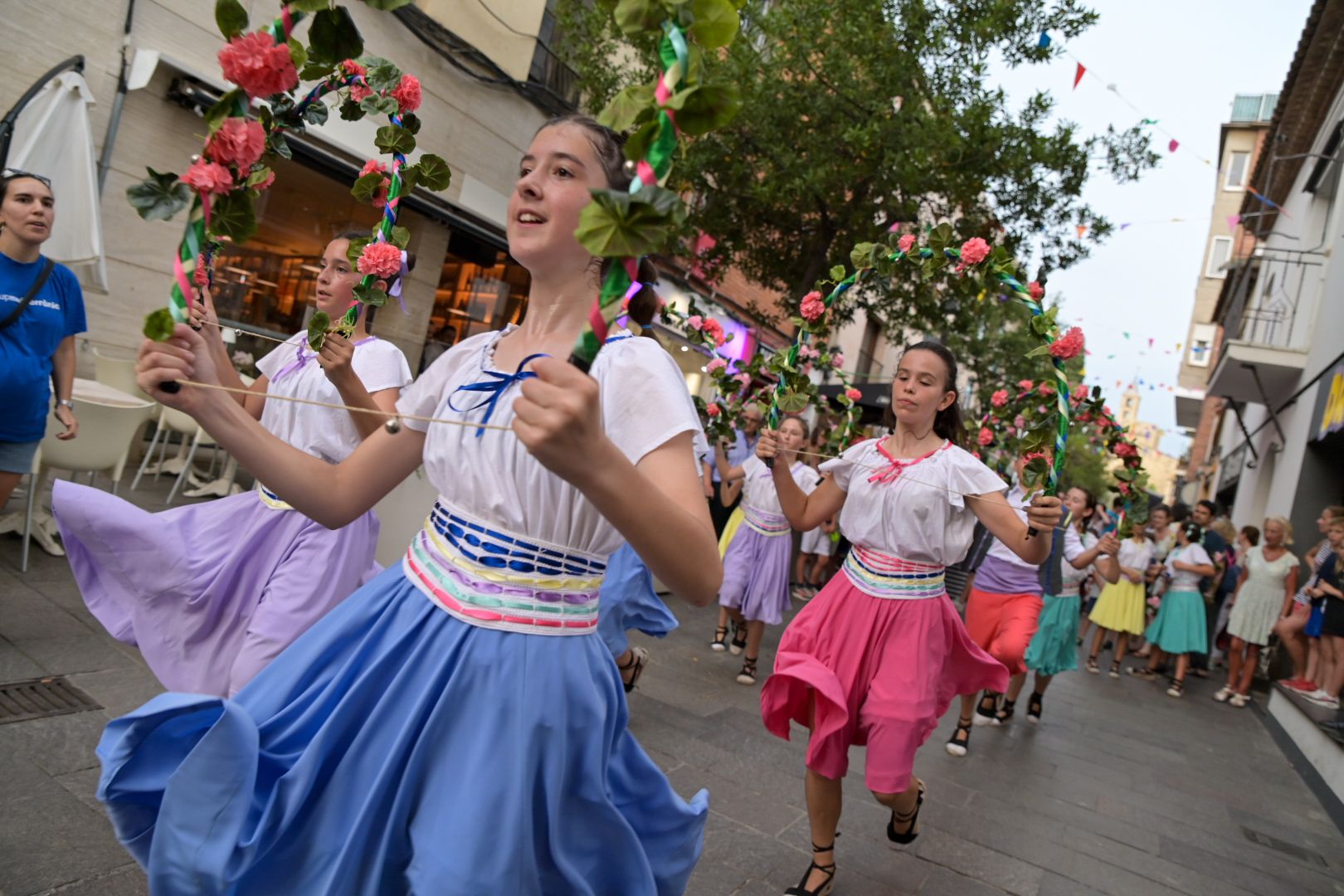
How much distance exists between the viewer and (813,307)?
4.75 m

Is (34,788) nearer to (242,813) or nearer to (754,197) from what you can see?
(242,813)

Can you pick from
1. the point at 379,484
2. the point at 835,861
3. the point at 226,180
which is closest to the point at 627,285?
the point at 226,180

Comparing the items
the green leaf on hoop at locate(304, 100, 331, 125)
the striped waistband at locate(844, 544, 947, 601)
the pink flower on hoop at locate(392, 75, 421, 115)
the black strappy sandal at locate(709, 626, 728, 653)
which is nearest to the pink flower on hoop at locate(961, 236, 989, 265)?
the striped waistband at locate(844, 544, 947, 601)

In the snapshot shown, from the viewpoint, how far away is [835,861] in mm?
4148

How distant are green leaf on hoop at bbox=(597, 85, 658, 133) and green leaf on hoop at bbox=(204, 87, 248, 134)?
2.40 feet

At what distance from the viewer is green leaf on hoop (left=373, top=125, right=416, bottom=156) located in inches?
123

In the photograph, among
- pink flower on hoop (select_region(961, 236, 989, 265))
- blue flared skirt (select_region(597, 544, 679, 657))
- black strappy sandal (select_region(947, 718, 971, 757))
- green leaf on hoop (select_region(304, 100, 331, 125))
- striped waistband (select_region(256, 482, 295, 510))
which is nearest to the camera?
green leaf on hoop (select_region(304, 100, 331, 125))

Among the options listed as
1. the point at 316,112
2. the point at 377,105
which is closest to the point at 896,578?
the point at 377,105

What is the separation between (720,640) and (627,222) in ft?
23.7

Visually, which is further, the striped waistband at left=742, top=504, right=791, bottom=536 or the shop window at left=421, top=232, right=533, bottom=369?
the shop window at left=421, top=232, right=533, bottom=369

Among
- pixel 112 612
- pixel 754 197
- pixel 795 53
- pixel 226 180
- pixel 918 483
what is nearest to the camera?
pixel 226 180

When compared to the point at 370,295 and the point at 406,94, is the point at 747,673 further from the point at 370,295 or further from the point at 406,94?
the point at 406,94

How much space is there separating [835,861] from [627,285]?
357 centimetres

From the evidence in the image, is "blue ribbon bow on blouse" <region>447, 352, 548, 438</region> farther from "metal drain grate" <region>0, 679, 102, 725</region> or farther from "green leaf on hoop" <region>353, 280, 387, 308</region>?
"metal drain grate" <region>0, 679, 102, 725</region>
